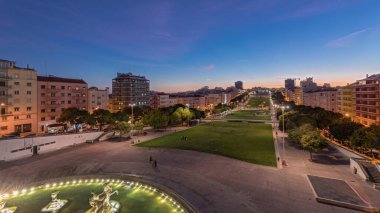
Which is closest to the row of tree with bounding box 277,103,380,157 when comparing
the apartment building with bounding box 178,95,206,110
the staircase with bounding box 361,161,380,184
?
the staircase with bounding box 361,161,380,184

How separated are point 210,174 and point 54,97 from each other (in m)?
75.2

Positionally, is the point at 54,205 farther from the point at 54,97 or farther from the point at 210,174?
the point at 54,97

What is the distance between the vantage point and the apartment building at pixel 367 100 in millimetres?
65919

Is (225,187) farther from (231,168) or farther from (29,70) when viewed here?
(29,70)

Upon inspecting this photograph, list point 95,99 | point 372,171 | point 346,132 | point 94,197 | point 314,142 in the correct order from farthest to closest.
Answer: point 95,99 → point 346,132 → point 314,142 → point 372,171 → point 94,197

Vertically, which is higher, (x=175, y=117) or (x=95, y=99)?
(x=95, y=99)

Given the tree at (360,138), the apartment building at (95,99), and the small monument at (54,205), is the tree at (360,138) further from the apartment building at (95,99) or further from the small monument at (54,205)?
the apartment building at (95,99)

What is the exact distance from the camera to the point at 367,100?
7106 cm

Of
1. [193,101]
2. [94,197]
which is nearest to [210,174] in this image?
[94,197]

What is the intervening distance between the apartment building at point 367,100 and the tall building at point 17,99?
4517 inches

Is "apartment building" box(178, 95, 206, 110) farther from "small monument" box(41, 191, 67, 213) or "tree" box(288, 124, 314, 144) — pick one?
"small monument" box(41, 191, 67, 213)

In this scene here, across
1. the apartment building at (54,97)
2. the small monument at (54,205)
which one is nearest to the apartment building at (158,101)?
the apartment building at (54,97)

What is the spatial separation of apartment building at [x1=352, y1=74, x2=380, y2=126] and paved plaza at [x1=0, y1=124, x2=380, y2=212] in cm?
4843

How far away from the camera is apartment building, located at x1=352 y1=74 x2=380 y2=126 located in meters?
65.9
